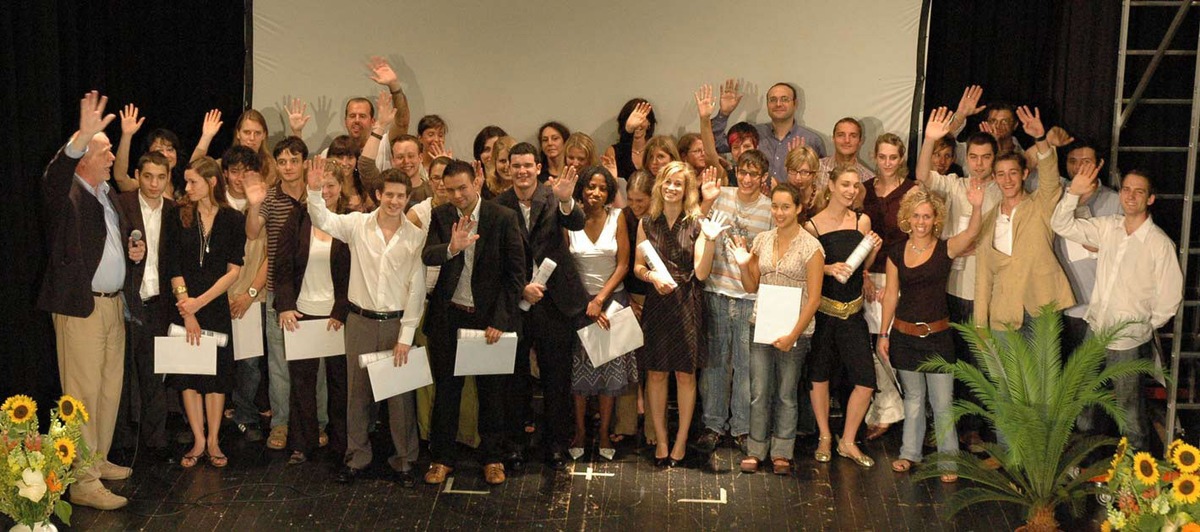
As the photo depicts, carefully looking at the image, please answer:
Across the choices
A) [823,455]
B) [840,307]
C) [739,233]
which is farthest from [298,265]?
[823,455]

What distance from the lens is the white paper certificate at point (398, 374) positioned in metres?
5.42

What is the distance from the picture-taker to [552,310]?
18.6 ft

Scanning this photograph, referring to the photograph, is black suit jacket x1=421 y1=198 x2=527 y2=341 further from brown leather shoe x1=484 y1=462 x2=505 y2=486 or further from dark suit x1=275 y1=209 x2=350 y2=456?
brown leather shoe x1=484 y1=462 x2=505 y2=486

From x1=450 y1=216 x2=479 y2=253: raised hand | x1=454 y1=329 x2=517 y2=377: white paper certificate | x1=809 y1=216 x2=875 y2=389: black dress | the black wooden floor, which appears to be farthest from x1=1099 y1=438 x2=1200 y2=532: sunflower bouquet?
x1=450 y1=216 x2=479 y2=253: raised hand

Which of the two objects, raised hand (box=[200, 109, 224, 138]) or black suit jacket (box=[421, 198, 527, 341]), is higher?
raised hand (box=[200, 109, 224, 138])

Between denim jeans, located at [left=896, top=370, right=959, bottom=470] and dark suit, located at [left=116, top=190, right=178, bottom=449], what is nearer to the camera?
dark suit, located at [left=116, top=190, right=178, bottom=449]

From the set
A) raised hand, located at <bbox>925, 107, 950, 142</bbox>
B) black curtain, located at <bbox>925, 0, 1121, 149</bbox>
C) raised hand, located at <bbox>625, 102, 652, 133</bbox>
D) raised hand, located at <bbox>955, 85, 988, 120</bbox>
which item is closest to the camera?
raised hand, located at <bbox>925, 107, 950, 142</bbox>

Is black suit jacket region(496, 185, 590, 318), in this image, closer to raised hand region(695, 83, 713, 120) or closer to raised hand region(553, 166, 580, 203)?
raised hand region(553, 166, 580, 203)

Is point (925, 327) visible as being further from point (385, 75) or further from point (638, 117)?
point (385, 75)

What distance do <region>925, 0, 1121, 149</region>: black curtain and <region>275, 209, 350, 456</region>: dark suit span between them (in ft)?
11.1

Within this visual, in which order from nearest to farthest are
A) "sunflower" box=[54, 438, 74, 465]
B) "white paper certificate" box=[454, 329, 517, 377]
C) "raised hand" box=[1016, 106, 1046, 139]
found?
"sunflower" box=[54, 438, 74, 465] < "white paper certificate" box=[454, 329, 517, 377] < "raised hand" box=[1016, 106, 1046, 139]

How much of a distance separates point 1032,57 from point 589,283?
285 cm

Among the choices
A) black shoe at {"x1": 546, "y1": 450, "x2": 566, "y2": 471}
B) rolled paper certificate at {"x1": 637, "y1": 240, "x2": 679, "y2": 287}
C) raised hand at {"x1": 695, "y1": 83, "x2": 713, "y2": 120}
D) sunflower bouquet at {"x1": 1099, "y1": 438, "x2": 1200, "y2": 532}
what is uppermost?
raised hand at {"x1": 695, "y1": 83, "x2": 713, "y2": 120}

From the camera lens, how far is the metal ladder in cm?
529
